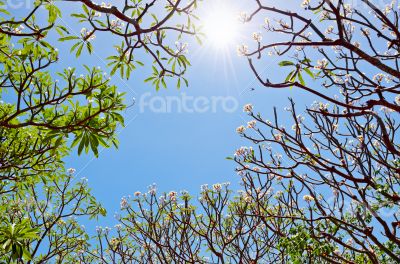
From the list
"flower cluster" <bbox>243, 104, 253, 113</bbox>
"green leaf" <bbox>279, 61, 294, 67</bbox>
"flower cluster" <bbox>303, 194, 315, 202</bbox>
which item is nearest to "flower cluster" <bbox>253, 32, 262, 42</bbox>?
"green leaf" <bbox>279, 61, 294, 67</bbox>

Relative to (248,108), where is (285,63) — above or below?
below

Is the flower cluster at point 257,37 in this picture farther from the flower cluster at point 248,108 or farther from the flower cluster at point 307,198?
A: the flower cluster at point 307,198

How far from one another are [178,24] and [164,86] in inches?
30.3

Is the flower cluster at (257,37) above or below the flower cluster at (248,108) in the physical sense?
below

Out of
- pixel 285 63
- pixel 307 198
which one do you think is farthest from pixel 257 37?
pixel 307 198

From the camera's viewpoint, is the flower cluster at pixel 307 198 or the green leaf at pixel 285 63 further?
the flower cluster at pixel 307 198

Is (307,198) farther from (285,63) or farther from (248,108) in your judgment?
(285,63)

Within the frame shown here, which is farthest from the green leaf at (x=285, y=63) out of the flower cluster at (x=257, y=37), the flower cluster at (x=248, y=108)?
the flower cluster at (x=248, y=108)

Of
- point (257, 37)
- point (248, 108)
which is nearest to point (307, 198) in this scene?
point (248, 108)

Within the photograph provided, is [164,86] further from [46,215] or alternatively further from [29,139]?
[46,215]

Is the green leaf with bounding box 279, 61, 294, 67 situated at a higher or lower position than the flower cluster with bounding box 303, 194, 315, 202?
lower

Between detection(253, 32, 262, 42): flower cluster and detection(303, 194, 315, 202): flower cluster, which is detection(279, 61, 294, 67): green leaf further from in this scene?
detection(303, 194, 315, 202): flower cluster

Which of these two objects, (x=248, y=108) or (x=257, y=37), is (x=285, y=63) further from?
(x=248, y=108)

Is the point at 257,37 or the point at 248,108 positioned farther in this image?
the point at 248,108
